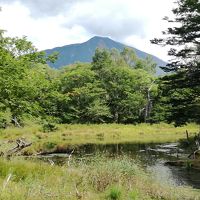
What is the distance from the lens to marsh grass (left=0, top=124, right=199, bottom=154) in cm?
3843

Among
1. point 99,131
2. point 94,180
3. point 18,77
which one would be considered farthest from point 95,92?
point 94,180

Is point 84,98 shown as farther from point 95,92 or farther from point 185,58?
point 185,58

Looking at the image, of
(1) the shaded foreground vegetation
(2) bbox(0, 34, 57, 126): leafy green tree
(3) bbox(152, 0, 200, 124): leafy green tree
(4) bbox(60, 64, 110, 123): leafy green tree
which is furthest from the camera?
(4) bbox(60, 64, 110, 123): leafy green tree

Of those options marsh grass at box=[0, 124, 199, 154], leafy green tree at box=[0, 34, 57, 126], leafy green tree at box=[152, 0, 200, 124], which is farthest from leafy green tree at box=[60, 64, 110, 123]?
leafy green tree at box=[0, 34, 57, 126]

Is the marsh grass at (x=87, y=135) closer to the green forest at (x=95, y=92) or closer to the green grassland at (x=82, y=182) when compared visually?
the green forest at (x=95, y=92)

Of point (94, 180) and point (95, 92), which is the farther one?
point (95, 92)

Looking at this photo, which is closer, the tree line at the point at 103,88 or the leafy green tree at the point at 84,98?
the tree line at the point at 103,88

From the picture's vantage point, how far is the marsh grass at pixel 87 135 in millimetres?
38431

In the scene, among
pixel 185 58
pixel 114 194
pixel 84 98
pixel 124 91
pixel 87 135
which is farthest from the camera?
pixel 124 91

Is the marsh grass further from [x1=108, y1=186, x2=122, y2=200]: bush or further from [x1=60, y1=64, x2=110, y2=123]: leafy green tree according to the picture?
[x1=108, y1=186, x2=122, y2=200]: bush

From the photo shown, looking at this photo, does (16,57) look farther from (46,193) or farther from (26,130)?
(26,130)

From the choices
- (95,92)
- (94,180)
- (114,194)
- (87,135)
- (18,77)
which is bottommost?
(87,135)

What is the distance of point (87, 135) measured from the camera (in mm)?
51344

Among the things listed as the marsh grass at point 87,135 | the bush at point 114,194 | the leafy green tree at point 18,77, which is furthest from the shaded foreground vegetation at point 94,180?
the marsh grass at point 87,135
